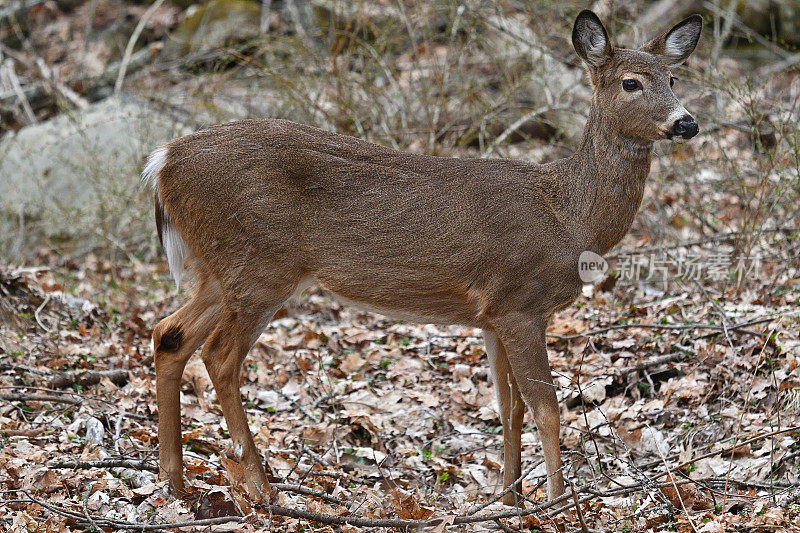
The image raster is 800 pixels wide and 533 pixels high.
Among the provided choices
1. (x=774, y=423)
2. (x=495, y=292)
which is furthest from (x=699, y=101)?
(x=495, y=292)

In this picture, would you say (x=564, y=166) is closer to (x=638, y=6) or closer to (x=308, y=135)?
(x=308, y=135)

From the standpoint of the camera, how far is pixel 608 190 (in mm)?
4652

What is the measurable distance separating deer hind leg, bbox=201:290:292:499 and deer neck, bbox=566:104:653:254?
1625mm

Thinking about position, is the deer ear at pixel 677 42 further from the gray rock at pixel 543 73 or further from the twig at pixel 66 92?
the twig at pixel 66 92

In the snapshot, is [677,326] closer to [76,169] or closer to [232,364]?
[232,364]

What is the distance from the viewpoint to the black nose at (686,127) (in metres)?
4.23

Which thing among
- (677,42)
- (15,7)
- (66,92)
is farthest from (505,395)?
(15,7)

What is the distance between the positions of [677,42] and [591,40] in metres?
0.52

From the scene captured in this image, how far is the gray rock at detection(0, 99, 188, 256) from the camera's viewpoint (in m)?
9.39

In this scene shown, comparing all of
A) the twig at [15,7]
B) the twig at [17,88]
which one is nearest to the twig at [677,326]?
the twig at [17,88]

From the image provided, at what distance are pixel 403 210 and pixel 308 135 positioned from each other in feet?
2.19

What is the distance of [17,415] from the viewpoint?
17.5 ft

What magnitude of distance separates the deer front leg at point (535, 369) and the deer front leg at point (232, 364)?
1357 millimetres

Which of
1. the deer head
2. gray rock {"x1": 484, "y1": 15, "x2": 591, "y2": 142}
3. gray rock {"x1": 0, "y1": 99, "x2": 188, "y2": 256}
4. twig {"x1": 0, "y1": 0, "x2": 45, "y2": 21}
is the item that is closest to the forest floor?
the deer head
